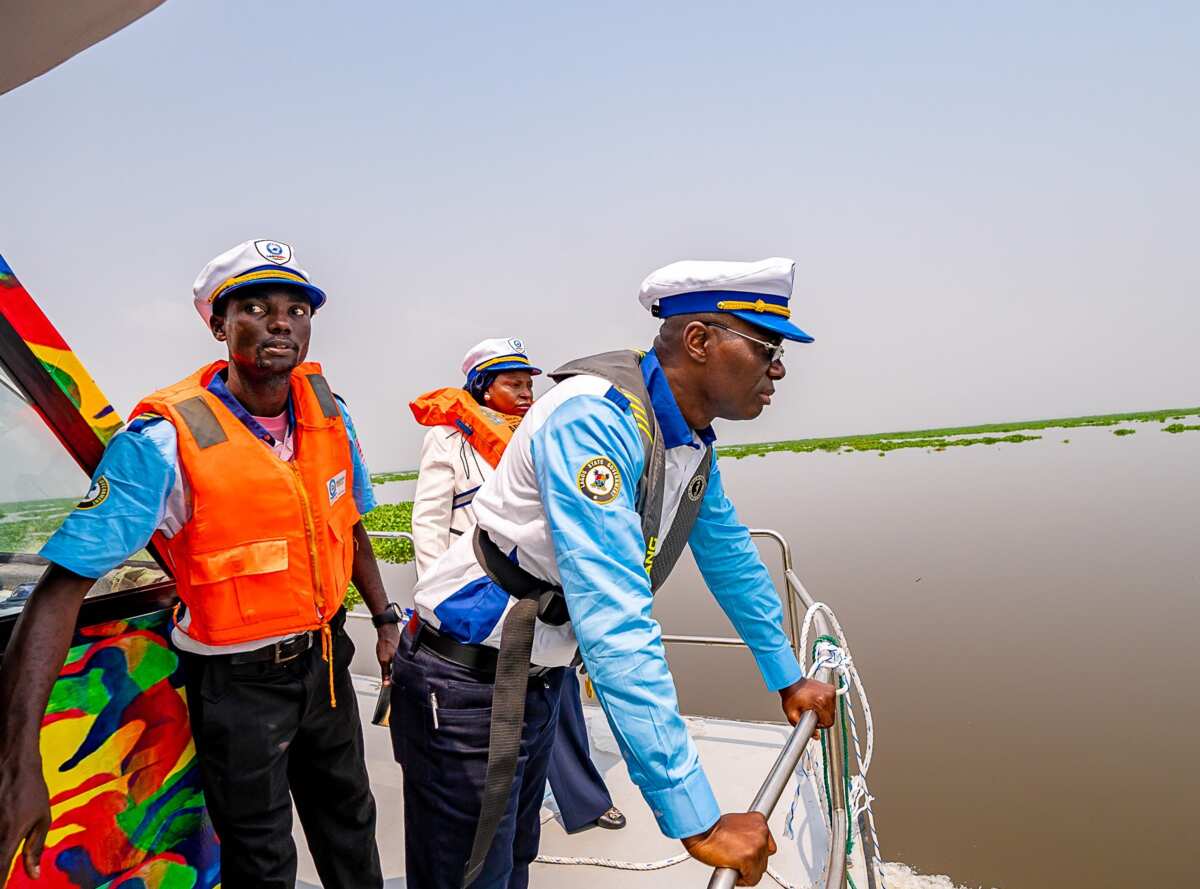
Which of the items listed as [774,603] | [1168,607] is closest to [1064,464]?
[1168,607]

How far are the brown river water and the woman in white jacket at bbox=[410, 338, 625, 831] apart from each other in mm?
831

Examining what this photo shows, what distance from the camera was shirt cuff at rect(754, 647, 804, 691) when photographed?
6.06 feet

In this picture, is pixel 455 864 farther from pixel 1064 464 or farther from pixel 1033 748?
pixel 1064 464

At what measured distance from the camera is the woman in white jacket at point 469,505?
118 inches

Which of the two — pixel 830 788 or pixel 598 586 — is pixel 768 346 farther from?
pixel 830 788

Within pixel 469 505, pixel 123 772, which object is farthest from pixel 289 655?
pixel 469 505

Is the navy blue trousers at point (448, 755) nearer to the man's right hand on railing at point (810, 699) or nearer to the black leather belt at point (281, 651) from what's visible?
the black leather belt at point (281, 651)

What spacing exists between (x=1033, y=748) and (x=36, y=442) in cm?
590

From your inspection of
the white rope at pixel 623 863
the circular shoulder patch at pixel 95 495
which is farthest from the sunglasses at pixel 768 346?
the white rope at pixel 623 863

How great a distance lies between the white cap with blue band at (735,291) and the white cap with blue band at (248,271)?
1.07 metres

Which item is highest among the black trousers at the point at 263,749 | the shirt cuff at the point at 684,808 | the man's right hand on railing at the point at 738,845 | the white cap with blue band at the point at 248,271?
the white cap with blue band at the point at 248,271

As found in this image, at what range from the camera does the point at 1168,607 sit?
7.78 metres

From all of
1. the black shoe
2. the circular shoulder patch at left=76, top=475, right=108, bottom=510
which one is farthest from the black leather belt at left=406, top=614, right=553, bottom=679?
the black shoe

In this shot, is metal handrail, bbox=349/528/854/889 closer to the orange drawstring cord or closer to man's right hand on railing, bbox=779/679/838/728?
man's right hand on railing, bbox=779/679/838/728
